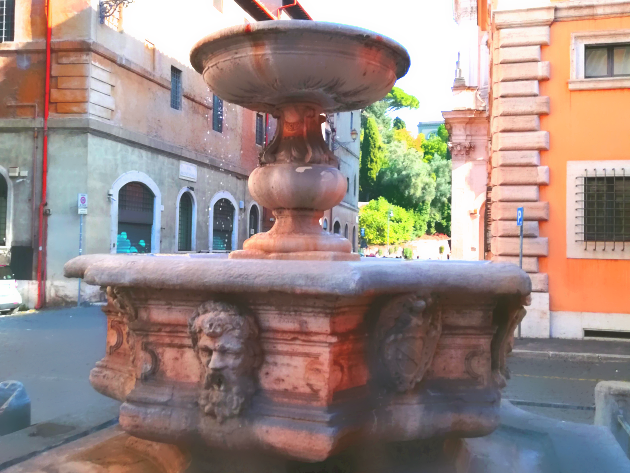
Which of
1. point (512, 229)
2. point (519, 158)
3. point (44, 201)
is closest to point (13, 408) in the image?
point (512, 229)

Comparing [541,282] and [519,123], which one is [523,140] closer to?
[519,123]

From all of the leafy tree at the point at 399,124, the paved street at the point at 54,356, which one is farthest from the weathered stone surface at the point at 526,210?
the leafy tree at the point at 399,124

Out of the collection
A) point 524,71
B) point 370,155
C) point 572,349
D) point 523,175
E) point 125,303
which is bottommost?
point 572,349

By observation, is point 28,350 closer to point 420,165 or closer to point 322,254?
point 322,254

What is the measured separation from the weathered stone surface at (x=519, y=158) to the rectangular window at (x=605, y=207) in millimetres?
909

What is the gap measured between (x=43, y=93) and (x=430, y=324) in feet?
46.9

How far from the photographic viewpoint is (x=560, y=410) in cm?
584

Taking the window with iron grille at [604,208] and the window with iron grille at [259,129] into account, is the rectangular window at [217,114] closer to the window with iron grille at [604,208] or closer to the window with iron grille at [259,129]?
the window with iron grille at [259,129]

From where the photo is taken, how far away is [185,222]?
64.1 feet

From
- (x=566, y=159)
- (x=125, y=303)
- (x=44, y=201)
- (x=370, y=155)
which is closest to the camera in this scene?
(x=125, y=303)

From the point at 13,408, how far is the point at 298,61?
302 centimetres

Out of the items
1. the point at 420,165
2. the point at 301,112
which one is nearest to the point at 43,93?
the point at 301,112

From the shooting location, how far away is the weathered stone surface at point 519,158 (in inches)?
436

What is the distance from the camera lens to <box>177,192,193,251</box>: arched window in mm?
19234
